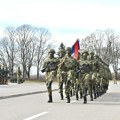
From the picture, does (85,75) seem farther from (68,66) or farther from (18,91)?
(18,91)

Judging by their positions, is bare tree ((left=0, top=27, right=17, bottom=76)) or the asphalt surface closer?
the asphalt surface

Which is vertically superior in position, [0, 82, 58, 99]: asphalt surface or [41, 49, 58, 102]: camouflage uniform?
[41, 49, 58, 102]: camouflage uniform

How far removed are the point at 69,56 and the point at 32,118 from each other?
23.2ft

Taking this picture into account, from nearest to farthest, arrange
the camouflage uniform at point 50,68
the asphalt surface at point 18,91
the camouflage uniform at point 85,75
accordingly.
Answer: the camouflage uniform at point 50,68, the camouflage uniform at point 85,75, the asphalt surface at point 18,91

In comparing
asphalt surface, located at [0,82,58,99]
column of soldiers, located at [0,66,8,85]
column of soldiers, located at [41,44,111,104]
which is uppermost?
column of soldiers, located at [0,66,8,85]

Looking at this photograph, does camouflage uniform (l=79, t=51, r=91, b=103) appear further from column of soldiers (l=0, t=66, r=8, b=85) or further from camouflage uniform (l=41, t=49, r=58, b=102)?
column of soldiers (l=0, t=66, r=8, b=85)

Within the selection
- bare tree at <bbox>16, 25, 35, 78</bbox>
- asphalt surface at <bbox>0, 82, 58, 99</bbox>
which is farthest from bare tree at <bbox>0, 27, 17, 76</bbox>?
asphalt surface at <bbox>0, 82, 58, 99</bbox>

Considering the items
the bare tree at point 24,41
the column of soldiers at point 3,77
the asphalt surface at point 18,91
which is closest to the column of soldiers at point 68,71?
the asphalt surface at point 18,91

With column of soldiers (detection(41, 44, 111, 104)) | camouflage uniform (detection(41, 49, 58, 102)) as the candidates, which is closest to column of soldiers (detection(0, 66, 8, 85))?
column of soldiers (detection(41, 44, 111, 104))

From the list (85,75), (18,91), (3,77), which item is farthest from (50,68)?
(3,77)

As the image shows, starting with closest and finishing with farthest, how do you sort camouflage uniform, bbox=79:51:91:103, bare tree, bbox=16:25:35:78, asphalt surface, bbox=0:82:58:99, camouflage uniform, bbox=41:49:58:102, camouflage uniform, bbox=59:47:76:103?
camouflage uniform, bbox=59:47:76:103 → camouflage uniform, bbox=41:49:58:102 → camouflage uniform, bbox=79:51:91:103 → asphalt surface, bbox=0:82:58:99 → bare tree, bbox=16:25:35:78

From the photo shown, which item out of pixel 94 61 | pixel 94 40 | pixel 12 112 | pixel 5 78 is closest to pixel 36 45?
pixel 94 40

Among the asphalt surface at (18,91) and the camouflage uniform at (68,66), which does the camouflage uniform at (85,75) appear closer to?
the camouflage uniform at (68,66)

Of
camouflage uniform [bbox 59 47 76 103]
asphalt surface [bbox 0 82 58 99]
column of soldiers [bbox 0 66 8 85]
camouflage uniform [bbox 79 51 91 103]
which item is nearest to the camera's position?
camouflage uniform [bbox 59 47 76 103]
